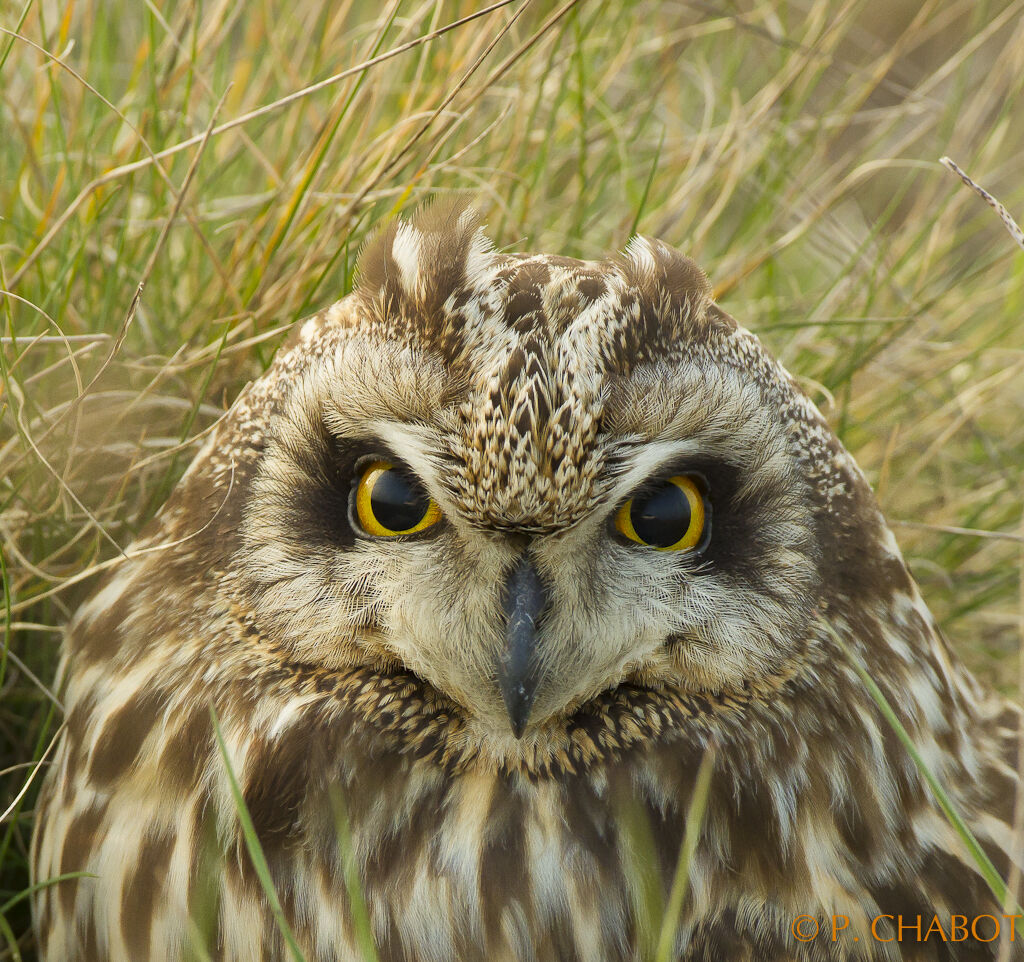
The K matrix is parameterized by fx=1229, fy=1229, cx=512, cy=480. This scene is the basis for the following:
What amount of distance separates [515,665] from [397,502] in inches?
9.5

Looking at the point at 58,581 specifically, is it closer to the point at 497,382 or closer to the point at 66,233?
the point at 66,233

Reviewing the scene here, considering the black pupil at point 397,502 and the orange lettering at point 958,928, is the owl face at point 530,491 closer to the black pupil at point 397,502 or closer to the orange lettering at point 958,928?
the black pupil at point 397,502

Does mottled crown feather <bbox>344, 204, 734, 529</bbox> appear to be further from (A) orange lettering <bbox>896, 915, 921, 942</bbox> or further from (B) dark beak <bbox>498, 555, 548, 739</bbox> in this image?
(A) orange lettering <bbox>896, 915, 921, 942</bbox>

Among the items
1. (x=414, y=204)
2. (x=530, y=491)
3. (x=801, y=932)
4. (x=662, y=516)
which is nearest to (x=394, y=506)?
(x=530, y=491)

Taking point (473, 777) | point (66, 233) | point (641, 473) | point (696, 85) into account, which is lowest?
point (473, 777)

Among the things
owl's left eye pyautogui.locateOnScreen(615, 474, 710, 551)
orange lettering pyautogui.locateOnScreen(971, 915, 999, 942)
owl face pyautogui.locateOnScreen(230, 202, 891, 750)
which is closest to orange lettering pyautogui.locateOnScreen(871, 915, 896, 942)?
orange lettering pyautogui.locateOnScreen(971, 915, 999, 942)

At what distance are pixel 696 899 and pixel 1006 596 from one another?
1515 mm

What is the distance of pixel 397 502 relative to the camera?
1.47 meters

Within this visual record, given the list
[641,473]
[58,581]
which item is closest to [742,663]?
[641,473]

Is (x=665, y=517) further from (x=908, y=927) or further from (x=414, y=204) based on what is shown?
(x=414, y=204)

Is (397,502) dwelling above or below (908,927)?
above

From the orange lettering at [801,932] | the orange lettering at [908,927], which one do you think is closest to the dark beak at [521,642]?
the orange lettering at [801,932]

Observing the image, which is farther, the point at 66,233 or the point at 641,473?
the point at 66,233

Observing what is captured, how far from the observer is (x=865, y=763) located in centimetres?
164
